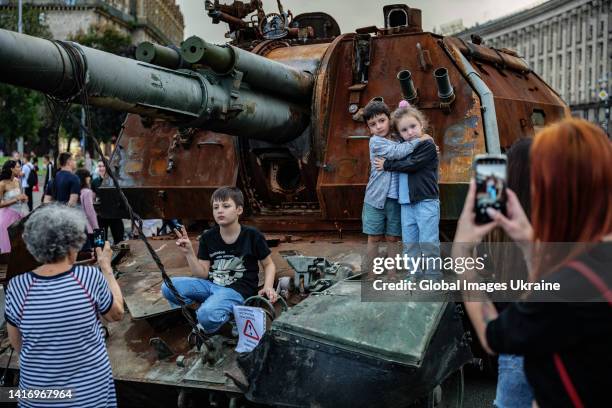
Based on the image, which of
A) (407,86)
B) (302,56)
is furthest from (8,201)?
(407,86)

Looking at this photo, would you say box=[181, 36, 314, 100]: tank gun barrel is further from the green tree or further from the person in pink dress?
the green tree

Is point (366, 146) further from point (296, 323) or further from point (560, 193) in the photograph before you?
point (560, 193)

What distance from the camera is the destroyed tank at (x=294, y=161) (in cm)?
391

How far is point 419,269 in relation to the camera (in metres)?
4.91

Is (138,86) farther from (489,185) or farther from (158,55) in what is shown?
(489,185)

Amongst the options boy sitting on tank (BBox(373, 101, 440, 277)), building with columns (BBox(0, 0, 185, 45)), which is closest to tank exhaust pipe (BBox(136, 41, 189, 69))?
boy sitting on tank (BBox(373, 101, 440, 277))

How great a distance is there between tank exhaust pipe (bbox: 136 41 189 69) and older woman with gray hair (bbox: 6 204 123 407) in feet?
4.95

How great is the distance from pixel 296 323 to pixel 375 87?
2901mm

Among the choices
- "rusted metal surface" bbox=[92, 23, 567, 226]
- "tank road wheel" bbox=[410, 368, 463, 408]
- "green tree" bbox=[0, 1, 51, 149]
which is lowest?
"tank road wheel" bbox=[410, 368, 463, 408]

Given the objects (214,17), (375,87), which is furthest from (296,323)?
(214,17)

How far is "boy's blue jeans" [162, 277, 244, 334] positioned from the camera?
4535 millimetres

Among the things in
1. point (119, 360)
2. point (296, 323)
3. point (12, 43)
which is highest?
point (12, 43)

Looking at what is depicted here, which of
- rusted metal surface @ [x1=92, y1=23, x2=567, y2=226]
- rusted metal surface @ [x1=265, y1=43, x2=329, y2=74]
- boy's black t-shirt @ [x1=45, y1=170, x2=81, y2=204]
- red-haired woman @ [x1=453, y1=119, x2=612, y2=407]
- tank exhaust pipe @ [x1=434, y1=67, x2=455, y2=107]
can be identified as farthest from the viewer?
boy's black t-shirt @ [x1=45, y1=170, x2=81, y2=204]

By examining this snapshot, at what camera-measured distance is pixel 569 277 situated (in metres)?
2.18
